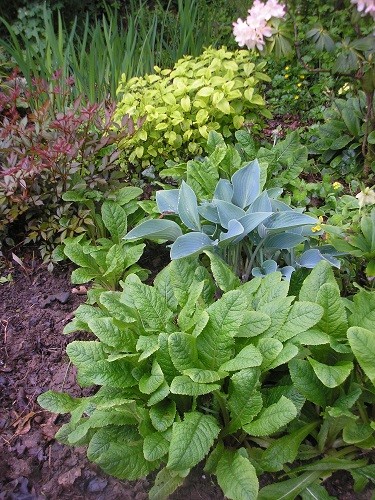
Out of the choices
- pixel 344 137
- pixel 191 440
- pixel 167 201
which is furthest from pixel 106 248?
pixel 344 137

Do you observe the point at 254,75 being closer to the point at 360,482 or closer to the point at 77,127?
the point at 77,127

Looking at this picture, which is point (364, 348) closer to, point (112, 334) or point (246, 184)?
point (112, 334)

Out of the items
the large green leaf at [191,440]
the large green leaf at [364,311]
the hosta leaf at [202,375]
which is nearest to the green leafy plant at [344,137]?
the large green leaf at [364,311]

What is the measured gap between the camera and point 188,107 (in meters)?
2.90

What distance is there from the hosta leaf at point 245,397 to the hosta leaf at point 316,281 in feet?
1.26

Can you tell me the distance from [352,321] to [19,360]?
1.42 m

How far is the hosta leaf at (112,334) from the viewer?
1794mm

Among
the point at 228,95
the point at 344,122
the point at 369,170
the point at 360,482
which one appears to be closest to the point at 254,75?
the point at 228,95

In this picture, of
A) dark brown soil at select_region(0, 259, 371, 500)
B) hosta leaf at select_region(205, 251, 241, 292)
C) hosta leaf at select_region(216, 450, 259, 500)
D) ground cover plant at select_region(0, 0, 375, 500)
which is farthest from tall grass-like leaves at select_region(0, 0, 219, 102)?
hosta leaf at select_region(216, 450, 259, 500)

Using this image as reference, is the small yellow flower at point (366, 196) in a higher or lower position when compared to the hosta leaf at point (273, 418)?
higher

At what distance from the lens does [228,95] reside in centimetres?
293

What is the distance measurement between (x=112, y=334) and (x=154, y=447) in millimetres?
410

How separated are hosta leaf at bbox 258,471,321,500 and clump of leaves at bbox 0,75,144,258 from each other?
1491 mm

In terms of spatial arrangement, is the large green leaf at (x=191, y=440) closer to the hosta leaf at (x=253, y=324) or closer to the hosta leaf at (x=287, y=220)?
the hosta leaf at (x=253, y=324)
